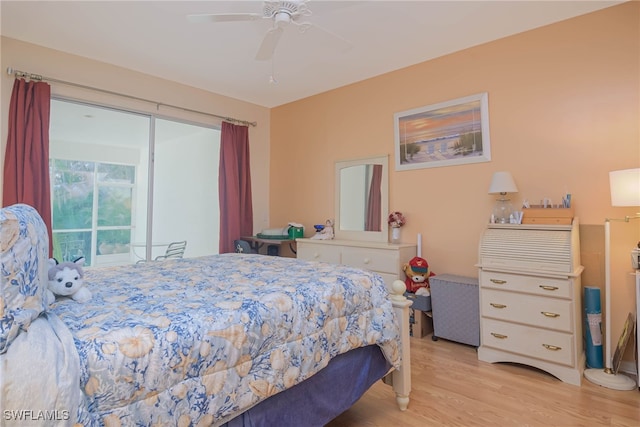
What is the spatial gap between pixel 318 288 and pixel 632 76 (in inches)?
106

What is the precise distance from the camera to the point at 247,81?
3.88 m

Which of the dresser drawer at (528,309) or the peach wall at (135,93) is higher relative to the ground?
the peach wall at (135,93)

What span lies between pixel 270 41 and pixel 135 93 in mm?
2061

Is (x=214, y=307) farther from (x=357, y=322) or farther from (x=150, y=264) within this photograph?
(x=150, y=264)

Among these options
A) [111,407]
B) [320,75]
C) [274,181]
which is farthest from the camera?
[274,181]

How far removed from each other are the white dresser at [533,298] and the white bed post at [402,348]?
0.99m

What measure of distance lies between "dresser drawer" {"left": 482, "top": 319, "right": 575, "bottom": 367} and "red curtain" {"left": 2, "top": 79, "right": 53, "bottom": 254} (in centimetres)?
378

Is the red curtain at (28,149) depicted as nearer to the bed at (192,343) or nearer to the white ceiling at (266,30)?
the white ceiling at (266,30)

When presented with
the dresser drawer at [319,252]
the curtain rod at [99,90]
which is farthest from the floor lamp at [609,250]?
the curtain rod at [99,90]

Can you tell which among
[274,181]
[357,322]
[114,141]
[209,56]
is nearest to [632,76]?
[357,322]

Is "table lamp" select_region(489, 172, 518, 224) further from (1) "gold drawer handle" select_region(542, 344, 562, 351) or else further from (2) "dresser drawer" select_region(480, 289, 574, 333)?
(1) "gold drawer handle" select_region(542, 344, 562, 351)

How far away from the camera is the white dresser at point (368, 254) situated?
3189 mm

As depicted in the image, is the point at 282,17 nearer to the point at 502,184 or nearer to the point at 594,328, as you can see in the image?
the point at 502,184

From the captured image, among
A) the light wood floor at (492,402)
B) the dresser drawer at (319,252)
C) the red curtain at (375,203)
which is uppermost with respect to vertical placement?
the red curtain at (375,203)
